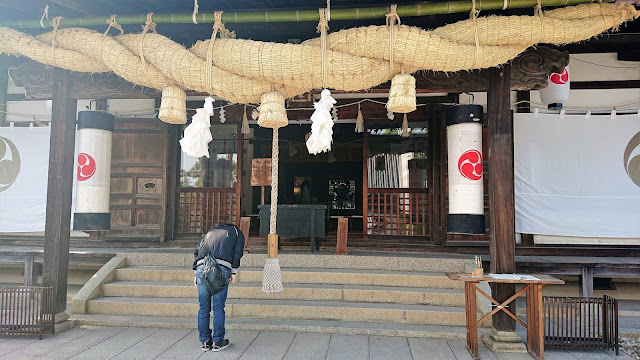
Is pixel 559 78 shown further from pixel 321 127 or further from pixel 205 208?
pixel 205 208

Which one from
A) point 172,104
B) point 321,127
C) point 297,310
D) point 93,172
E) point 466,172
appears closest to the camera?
point 321,127

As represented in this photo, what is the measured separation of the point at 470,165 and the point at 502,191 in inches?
17.9

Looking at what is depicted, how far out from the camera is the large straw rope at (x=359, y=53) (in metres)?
3.63

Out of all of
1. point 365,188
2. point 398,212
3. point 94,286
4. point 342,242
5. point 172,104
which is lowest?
point 94,286

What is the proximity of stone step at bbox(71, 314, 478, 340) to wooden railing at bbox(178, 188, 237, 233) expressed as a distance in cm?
281

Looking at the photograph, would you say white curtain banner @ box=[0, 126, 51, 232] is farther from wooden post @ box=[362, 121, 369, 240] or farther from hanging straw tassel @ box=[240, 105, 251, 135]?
wooden post @ box=[362, 121, 369, 240]

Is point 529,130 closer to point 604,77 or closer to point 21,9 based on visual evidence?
point 604,77

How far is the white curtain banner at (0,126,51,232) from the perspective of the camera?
7.54 metres

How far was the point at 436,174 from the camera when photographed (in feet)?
24.6

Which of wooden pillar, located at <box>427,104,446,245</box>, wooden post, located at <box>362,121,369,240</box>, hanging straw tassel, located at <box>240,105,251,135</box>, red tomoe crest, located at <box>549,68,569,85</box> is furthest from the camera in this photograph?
wooden post, located at <box>362,121,369,240</box>

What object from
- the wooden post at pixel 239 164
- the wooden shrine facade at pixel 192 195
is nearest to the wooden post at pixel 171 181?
the wooden shrine facade at pixel 192 195

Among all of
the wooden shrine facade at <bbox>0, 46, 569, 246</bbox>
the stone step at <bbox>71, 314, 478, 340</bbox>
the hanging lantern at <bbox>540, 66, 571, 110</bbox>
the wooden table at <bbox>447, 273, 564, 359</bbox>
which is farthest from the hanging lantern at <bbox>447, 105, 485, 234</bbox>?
the wooden shrine facade at <bbox>0, 46, 569, 246</bbox>

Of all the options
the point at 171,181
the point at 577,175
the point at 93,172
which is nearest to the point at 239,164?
the point at 171,181

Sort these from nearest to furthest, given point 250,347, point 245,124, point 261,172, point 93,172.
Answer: point 250,347 < point 93,172 < point 245,124 < point 261,172
